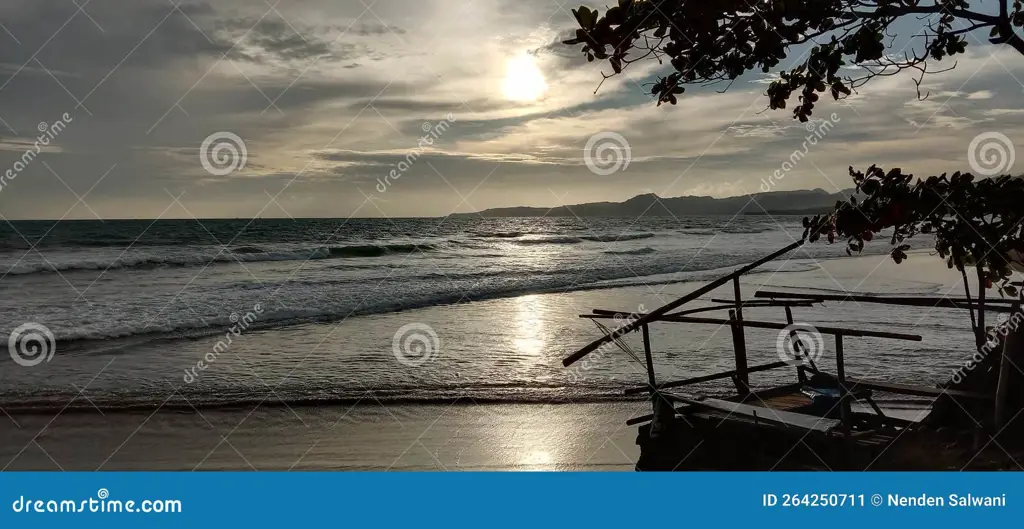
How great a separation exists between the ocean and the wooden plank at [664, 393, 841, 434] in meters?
4.43

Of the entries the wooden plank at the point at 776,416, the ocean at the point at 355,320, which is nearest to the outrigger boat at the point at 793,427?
the wooden plank at the point at 776,416

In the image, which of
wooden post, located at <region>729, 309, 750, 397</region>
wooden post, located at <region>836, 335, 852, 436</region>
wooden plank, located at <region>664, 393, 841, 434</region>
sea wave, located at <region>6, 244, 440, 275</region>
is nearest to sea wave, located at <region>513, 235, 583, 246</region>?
sea wave, located at <region>6, 244, 440, 275</region>

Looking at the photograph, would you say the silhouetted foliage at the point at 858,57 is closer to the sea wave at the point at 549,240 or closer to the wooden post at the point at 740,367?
the wooden post at the point at 740,367

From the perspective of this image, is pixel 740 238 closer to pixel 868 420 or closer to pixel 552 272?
pixel 552 272

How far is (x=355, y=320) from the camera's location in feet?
60.6

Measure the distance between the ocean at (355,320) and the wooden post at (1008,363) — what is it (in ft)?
21.1

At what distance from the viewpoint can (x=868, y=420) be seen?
22.9ft

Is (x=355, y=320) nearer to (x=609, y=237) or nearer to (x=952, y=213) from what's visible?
(x=952, y=213)

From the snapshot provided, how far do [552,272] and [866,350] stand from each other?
706 inches

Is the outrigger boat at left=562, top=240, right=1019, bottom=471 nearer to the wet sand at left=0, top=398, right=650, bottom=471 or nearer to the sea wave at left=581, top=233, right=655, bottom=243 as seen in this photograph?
the wet sand at left=0, top=398, right=650, bottom=471

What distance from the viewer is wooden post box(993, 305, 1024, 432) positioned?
489cm

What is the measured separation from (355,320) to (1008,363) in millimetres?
15368

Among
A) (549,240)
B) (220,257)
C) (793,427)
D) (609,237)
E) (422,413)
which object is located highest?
(549,240)

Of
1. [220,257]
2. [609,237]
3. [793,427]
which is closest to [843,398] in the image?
[793,427]
